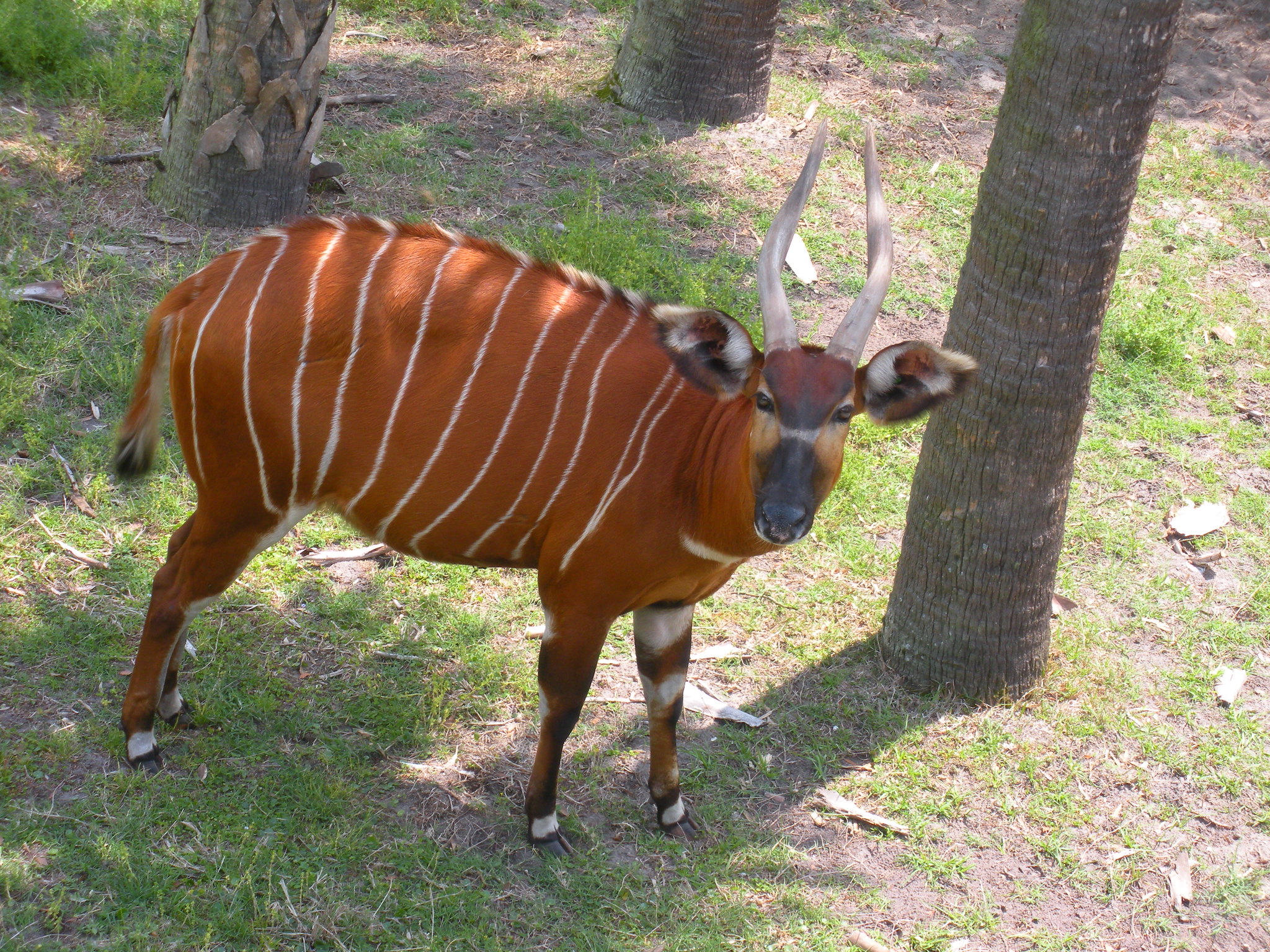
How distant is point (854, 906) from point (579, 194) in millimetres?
4441

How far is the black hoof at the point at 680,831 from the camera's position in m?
3.74

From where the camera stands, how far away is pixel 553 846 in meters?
3.59

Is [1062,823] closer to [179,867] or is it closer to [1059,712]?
[1059,712]

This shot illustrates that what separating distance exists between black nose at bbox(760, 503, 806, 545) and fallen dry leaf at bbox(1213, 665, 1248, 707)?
2.55 meters

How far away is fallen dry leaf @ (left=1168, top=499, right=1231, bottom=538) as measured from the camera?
5258mm

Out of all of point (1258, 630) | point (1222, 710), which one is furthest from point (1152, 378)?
point (1222, 710)

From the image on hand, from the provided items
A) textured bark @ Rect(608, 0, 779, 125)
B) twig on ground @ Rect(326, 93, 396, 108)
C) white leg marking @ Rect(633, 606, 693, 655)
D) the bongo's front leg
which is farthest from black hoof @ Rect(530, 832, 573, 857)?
textured bark @ Rect(608, 0, 779, 125)

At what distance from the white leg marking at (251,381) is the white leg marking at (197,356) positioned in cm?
10

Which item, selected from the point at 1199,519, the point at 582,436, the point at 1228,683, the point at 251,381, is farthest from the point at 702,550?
the point at 1199,519

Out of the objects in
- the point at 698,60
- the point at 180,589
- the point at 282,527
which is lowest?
the point at 180,589

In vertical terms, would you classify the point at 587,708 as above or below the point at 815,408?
below

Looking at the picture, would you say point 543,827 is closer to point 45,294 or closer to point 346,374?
point 346,374

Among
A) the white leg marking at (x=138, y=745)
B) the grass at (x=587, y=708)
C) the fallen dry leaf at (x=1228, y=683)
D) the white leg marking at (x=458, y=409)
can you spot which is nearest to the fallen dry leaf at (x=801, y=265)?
the grass at (x=587, y=708)

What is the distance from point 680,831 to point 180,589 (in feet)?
5.69
